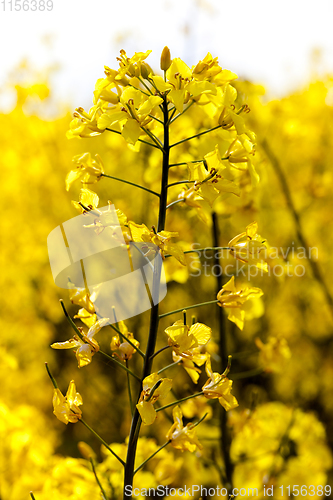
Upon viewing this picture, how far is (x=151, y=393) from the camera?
2.26 feet

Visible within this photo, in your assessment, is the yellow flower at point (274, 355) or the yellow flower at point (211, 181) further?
the yellow flower at point (274, 355)

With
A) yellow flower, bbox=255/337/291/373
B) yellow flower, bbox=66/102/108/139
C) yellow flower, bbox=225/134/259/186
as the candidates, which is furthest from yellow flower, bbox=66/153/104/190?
yellow flower, bbox=255/337/291/373

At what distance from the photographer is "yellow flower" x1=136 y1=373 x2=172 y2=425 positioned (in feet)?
2.20

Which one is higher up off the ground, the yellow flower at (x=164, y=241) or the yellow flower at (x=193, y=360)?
the yellow flower at (x=164, y=241)

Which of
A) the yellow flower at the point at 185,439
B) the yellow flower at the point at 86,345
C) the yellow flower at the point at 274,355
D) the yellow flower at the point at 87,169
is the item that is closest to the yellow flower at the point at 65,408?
the yellow flower at the point at 86,345

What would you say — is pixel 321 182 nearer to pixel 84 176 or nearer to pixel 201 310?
pixel 201 310

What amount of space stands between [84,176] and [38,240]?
344 centimetres

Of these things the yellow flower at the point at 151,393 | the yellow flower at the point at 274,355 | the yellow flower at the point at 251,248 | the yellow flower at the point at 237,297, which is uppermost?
the yellow flower at the point at 251,248

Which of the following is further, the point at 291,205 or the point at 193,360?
the point at 291,205

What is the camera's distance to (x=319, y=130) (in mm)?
4234

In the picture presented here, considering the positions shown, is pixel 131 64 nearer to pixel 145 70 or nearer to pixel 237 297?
pixel 145 70

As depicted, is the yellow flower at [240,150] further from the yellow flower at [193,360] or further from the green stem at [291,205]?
the green stem at [291,205]

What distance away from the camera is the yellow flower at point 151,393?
2.20 feet

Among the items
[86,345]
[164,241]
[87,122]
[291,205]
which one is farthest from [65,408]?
[291,205]
